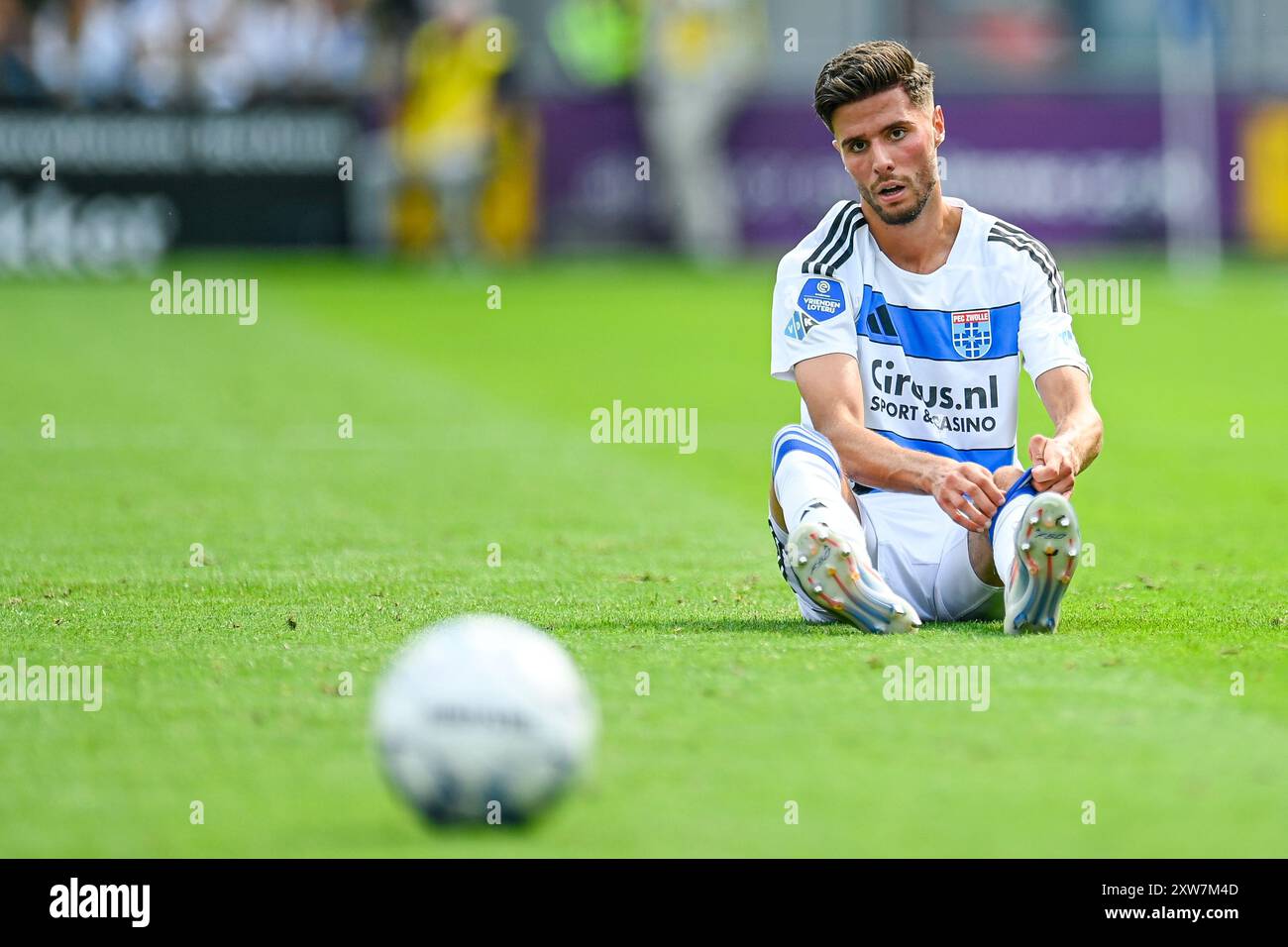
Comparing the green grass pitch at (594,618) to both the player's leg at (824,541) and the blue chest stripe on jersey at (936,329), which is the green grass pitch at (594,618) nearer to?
the player's leg at (824,541)

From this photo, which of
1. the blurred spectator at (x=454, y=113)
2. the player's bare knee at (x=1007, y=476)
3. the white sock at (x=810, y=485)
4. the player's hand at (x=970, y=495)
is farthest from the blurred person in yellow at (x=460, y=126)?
the player's hand at (x=970, y=495)

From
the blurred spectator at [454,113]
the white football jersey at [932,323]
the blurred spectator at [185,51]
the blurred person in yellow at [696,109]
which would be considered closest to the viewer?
the white football jersey at [932,323]

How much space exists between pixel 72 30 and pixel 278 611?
19.4 m

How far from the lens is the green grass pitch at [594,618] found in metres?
4.60

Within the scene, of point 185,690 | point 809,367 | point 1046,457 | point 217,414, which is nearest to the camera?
point 185,690

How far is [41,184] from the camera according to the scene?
23.4 m

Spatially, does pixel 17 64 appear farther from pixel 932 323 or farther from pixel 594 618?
pixel 932 323

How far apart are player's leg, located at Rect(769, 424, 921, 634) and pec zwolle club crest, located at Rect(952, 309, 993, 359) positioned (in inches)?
21.1

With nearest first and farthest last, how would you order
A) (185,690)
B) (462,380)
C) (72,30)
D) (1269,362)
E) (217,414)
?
(185,690) < (217,414) < (462,380) < (1269,362) < (72,30)

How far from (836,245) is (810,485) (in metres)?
0.84

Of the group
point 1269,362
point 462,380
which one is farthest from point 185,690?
point 1269,362

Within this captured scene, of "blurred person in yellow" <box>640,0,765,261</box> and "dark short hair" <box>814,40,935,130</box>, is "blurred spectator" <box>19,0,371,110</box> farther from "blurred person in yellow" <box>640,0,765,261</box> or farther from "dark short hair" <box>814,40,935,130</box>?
"dark short hair" <box>814,40,935,130</box>

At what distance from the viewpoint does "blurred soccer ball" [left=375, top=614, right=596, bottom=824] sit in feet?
14.6

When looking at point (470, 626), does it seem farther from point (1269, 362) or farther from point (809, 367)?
point (1269, 362)
